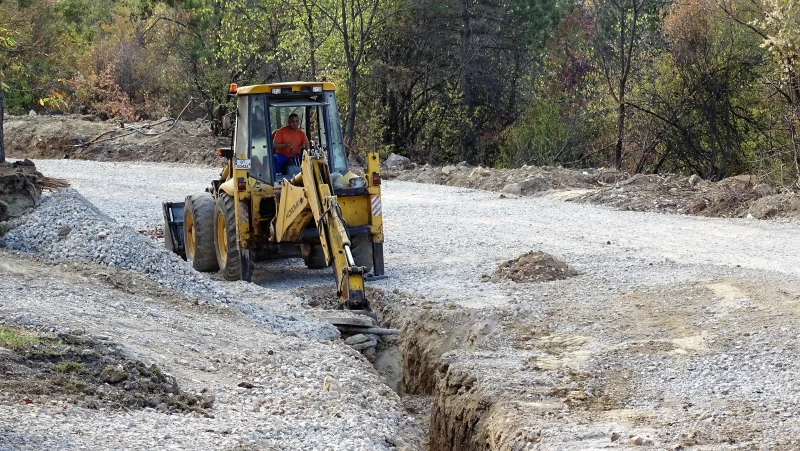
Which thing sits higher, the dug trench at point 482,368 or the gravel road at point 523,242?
the gravel road at point 523,242

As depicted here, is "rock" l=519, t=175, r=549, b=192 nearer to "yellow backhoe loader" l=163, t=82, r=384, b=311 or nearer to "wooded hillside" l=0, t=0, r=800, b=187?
"wooded hillside" l=0, t=0, r=800, b=187

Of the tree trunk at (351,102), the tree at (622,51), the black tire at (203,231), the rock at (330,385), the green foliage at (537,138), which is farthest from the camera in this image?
the green foliage at (537,138)

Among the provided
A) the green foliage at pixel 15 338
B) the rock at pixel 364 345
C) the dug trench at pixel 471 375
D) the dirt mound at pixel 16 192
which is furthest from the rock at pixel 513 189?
the green foliage at pixel 15 338

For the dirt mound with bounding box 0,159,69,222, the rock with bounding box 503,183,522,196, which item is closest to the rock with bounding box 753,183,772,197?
the rock with bounding box 503,183,522,196

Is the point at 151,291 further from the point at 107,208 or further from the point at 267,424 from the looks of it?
the point at 107,208

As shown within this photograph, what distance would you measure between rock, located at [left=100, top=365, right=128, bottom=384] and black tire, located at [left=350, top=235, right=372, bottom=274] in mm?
5572

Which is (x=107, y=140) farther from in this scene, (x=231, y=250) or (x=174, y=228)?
(x=231, y=250)

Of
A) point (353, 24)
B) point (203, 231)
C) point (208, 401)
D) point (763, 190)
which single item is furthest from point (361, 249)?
point (353, 24)

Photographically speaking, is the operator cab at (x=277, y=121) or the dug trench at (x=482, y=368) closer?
the dug trench at (x=482, y=368)

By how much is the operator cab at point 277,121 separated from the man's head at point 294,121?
124 mm

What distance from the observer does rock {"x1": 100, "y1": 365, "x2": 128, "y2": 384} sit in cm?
752

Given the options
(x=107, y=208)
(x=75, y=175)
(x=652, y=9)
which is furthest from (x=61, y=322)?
(x=652, y=9)

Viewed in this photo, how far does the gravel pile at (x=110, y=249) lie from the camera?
10.7m

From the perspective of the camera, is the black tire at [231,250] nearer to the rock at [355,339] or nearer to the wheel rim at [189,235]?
the wheel rim at [189,235]
